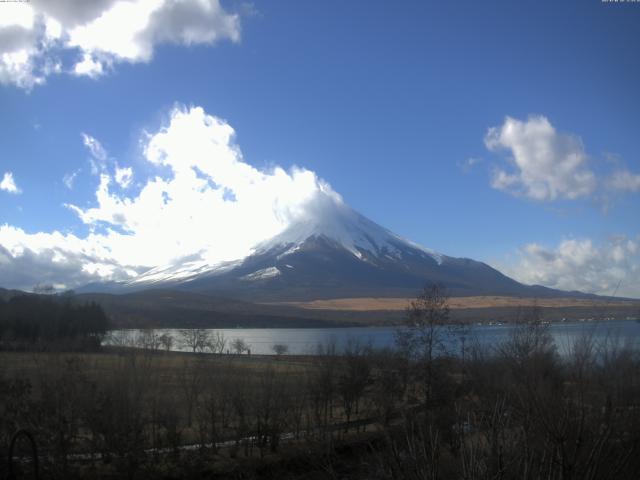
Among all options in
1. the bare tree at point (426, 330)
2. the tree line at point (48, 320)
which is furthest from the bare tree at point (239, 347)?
the bare tree at point (426, 330)

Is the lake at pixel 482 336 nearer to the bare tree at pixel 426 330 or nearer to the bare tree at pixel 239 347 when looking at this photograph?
the bare tree at pixel 426 330

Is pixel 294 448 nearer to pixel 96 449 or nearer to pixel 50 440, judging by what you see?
pixel 96 449

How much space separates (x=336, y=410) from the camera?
36781mm

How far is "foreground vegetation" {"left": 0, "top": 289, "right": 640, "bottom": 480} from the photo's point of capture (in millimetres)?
6547

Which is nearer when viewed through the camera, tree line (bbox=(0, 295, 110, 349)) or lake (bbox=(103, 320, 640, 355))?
lake (bbox=(103, 320, 640, 355))

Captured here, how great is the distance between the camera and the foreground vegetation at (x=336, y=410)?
21.5 feet

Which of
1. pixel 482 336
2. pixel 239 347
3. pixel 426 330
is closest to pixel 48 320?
pixel 239 347

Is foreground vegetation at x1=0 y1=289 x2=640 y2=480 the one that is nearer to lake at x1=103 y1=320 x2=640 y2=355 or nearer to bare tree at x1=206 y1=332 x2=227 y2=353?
lake at x1=103 y1=320 x2=640 y2=355

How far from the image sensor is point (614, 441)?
6.64 meters

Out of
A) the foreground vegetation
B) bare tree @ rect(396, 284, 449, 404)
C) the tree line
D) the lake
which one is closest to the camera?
the foreground vegetation

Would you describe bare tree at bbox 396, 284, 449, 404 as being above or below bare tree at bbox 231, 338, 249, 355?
above

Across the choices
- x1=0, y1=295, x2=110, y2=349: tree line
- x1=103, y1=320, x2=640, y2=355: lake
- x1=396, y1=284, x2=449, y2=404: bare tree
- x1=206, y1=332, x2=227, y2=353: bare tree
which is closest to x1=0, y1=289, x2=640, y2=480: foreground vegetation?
x1=396, y1=284, x2=449, y2=404: bare tree

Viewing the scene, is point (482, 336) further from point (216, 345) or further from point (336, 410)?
point (216, 345)

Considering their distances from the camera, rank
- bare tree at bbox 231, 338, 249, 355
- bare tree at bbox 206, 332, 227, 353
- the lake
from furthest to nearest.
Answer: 1. bare tree at bbox 231, 338, 249, 355
2. bare tree at bbox 206, 332, 227, 353
3. the lake
